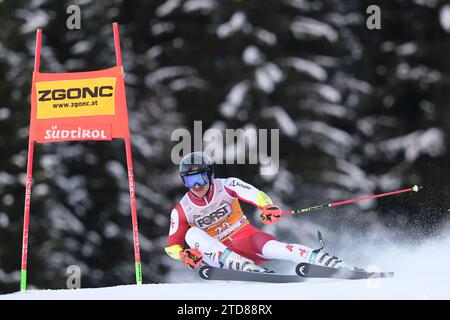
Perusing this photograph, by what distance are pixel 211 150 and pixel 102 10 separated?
12.5 ft

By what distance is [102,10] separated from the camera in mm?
18438

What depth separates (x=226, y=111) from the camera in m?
17.4

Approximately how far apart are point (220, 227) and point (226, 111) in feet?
24.6

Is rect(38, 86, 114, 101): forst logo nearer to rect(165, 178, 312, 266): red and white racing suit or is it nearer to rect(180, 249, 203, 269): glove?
rect(165, 178, 312, 266): red and white racing suit

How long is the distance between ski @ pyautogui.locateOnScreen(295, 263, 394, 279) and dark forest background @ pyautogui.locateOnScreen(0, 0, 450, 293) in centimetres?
710

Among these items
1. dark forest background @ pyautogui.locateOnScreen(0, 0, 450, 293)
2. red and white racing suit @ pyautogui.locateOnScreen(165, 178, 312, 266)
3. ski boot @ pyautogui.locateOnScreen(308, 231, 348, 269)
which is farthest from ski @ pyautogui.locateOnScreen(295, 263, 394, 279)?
dark forest background @ pyautogui.locateOnScreen(0, 0, 450, 293)

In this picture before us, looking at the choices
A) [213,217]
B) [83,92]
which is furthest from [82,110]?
[213,217]

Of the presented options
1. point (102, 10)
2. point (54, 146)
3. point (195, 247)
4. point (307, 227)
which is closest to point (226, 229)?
point (195, 247)

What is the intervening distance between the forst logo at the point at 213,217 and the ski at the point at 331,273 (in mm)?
1168

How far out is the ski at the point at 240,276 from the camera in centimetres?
948

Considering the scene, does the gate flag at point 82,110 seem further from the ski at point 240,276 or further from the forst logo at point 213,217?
the ski at point 240,276

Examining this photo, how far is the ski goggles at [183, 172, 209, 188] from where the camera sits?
9703mm

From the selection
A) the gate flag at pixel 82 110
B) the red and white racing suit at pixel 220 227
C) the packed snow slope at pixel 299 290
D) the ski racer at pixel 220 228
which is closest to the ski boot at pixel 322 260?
the ski racer at pixel 220 228

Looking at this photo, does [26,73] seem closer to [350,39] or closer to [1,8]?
[1,8]
